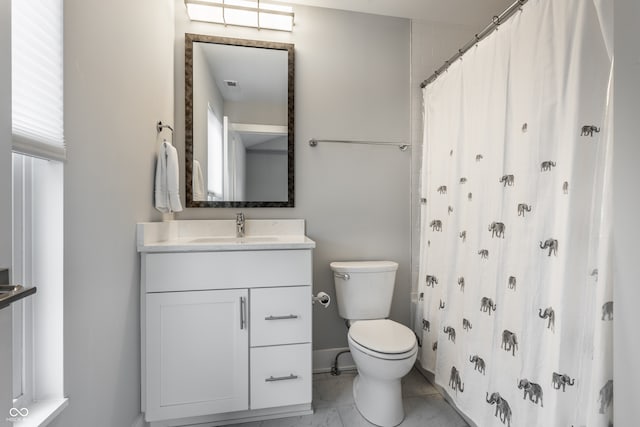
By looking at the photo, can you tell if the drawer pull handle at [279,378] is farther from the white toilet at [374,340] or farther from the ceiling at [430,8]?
the ceiling at [430,8]

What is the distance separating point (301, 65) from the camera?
79.5 inches

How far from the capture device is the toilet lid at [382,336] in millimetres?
1441

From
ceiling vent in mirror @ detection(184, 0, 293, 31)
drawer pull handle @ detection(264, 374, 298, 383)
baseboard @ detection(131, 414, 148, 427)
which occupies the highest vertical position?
ceiling vent in mirror @ detection(184, 0, 293, 31)

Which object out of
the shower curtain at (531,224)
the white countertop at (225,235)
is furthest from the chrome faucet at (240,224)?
the shower curtain at (531,224)

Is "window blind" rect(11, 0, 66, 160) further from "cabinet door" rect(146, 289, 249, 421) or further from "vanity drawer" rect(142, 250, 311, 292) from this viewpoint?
"cabinet door" rect(146, 289, 249, 421)

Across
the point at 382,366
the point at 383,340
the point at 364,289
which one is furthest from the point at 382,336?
the point at 364,289

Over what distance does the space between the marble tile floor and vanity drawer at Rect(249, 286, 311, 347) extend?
44cm

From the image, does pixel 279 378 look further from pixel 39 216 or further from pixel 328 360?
pixel 39 216

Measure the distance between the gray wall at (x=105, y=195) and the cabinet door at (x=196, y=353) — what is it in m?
0.08

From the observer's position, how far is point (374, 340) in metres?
1.51

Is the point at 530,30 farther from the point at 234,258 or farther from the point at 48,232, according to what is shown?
the point at 48,232

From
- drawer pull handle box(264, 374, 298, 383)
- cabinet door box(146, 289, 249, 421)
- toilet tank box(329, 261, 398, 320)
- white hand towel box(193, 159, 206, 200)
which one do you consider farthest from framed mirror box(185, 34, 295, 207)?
drawer pull handle box(264, 374, 298, 383)

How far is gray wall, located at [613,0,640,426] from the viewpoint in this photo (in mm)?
875

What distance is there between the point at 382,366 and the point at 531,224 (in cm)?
92
